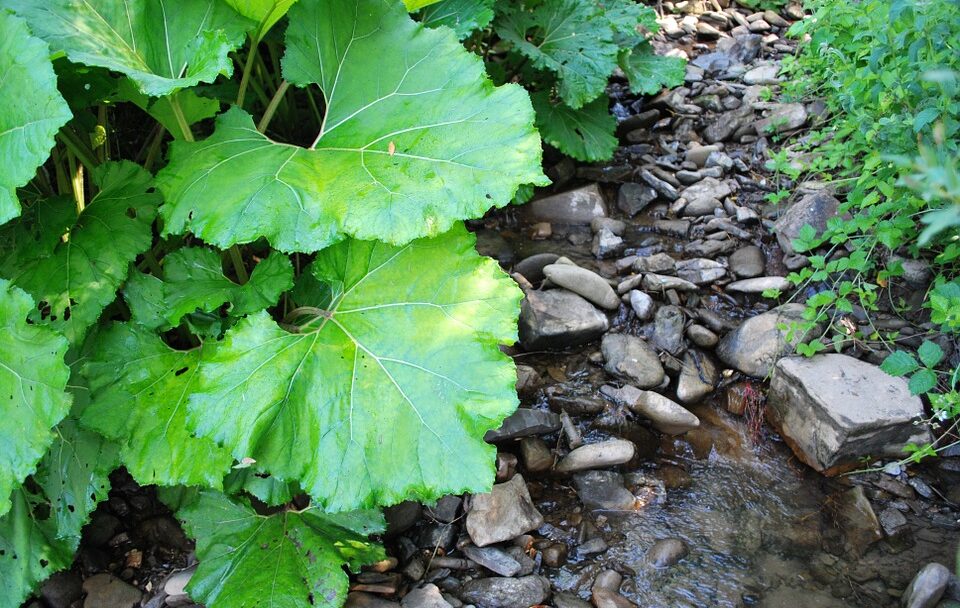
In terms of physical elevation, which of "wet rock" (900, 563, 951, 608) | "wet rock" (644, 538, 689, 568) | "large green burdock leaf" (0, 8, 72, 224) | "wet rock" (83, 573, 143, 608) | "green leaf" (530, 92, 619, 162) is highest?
"large green burdock leaf" (0, 8, 72, 224)

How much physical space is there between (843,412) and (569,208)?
1568 millimetres

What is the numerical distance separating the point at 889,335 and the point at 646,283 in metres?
0.93

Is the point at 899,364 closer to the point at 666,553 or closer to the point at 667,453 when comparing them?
the point at 667,453

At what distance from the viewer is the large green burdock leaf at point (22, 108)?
168 cm

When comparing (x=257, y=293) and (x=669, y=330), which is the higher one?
(x=257, y=293)

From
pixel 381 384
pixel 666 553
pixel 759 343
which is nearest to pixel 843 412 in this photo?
pixel 759 343

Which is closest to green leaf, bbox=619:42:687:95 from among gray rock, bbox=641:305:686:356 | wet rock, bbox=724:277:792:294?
wet rock, bbox=724:277:792:294

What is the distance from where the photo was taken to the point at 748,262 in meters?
3.24

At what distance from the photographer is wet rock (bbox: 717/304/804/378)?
289cm

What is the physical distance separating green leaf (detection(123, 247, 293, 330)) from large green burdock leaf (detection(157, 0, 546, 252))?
0.78ft

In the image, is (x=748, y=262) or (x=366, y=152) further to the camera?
(x=748, y=262)

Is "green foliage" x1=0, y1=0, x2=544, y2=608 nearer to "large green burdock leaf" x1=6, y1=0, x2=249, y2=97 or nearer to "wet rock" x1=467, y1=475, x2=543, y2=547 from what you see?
"large green burdock leaf" x1=6, y1=0, x2=249, y2=97

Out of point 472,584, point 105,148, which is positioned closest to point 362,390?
point 472,584

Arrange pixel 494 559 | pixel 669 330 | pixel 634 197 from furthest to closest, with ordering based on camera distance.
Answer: pixel 634 197 → pixel 669 330 → pixel 494 559
